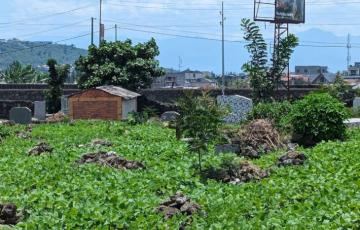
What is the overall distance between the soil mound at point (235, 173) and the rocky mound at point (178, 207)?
336 cm

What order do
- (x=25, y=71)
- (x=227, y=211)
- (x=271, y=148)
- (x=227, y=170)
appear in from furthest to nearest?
(x=25, y=71) < (x=271, y=148) < (x=227, y=170) < (x=227, y=211)

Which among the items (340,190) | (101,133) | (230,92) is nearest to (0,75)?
(230,92)

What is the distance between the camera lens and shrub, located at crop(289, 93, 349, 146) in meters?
22.4

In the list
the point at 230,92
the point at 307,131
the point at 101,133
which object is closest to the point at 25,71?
the point at 230,92

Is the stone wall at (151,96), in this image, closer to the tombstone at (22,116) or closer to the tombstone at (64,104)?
the tombstone at (64,104)

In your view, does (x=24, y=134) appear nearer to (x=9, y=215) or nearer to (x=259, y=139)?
(x=259, y=139)

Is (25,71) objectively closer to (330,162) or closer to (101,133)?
(101,133)

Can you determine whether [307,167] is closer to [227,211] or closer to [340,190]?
[340,190]

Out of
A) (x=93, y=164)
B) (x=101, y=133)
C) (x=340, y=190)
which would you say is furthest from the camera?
(x=101, y=133)

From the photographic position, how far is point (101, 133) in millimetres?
27172

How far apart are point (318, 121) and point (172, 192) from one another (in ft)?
35.8

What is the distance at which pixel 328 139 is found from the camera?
22.4 meters

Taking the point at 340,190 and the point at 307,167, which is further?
the point at 307,167

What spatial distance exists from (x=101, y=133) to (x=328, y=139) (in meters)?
8.81
